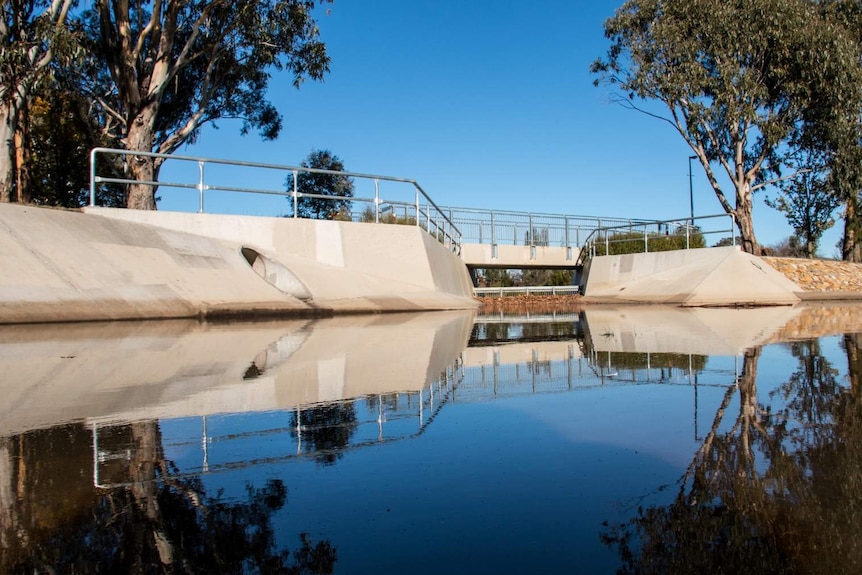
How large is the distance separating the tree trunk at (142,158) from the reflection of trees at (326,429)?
1728cm

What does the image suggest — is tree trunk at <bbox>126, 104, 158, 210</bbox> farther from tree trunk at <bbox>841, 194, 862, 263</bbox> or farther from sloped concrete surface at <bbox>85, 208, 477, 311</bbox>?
tree trunk at <bbox>841, 194, 862, 263</bbox>

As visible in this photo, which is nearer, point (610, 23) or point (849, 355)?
point (849, 355)

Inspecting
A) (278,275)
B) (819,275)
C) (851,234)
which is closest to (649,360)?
(278,275)

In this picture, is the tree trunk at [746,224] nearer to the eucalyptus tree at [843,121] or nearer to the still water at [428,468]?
the eucalyptus tree at [843,121]

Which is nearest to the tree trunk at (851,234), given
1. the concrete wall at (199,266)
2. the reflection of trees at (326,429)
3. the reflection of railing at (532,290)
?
the reflection of railing at (532,290)

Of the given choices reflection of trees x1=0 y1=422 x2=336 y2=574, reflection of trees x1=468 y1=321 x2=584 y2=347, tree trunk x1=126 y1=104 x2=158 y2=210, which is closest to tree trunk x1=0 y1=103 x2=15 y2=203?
tree trunk x1=126 y1=104 x2=158 y2=210

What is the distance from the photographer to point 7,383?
5137mm

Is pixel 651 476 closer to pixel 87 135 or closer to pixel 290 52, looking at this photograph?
pixel 290 52

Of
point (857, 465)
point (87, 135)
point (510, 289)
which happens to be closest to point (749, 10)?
point (510, 289)

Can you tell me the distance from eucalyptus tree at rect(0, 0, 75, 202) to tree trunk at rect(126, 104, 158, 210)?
297 centimetres

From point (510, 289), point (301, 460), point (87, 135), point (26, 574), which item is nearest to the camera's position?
point (26, 574)

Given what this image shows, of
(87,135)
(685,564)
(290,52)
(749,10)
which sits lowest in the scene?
(685,564)

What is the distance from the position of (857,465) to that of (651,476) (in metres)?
0.91

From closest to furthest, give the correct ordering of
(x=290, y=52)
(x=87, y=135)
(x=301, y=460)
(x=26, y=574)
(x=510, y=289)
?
1. (x=26, y=574)
2. (x=301, y=460)
3. (x=290, y=52)
4. (x=87, y=135)
5. (x=510, y=289)
